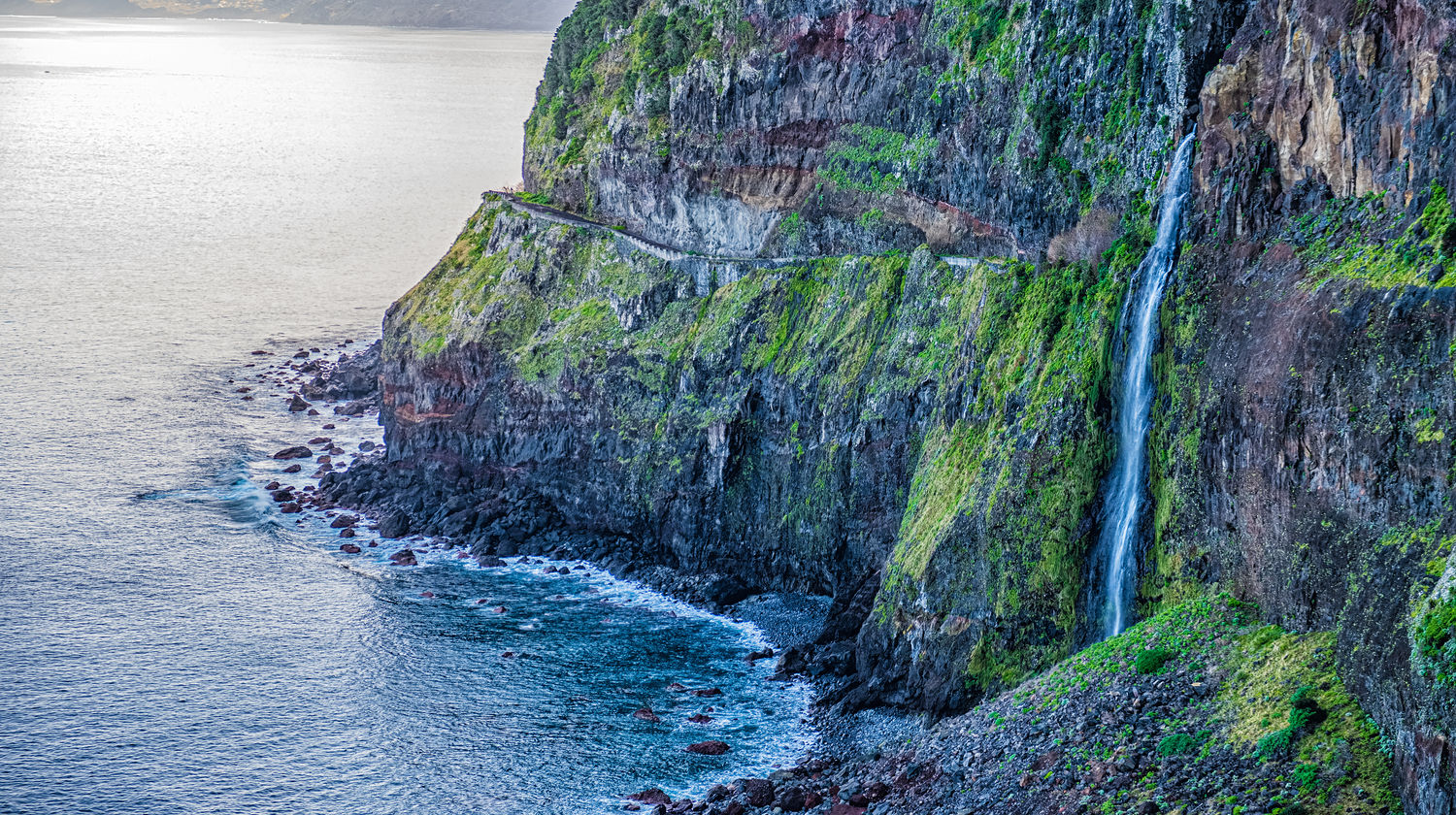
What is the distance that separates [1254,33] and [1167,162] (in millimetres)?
5903

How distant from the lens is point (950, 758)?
4309 cm

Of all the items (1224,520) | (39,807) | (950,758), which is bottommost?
(39,807)

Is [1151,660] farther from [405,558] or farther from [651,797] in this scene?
[405,558]

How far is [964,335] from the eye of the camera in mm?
56219

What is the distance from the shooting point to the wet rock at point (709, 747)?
5100 centimetres

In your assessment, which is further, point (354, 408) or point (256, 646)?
point (354, 408)

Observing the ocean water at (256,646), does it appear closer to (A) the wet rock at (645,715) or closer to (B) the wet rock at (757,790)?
(A) the wet rock at (645,715)

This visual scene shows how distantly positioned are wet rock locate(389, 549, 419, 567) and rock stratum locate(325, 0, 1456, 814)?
11.8 ft

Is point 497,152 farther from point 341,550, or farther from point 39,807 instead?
point 39,807

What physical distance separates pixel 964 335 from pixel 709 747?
2055cm

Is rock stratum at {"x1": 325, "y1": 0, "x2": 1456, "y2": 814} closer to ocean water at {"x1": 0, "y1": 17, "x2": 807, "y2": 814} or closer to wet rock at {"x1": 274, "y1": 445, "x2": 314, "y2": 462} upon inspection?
ocean water at {"x1": 0, "y1": 17, "x2": 807, "y2": 814}

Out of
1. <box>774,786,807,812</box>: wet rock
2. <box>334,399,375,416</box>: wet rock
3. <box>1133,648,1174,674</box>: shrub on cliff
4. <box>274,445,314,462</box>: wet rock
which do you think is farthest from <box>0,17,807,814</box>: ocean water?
<box>1133,648,1174,674</box>: shrub on cliff

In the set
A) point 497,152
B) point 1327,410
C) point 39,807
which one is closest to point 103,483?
point 39,807

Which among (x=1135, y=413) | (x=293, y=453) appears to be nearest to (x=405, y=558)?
(x=293, y=453)
